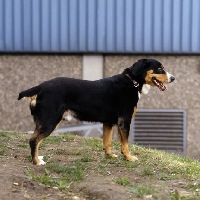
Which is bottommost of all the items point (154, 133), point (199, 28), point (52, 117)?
point (154, 133)

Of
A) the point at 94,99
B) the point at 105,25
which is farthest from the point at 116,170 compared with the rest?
the point at 105,25

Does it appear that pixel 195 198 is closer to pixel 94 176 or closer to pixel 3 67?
pixel 94 176

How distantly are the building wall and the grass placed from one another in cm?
352

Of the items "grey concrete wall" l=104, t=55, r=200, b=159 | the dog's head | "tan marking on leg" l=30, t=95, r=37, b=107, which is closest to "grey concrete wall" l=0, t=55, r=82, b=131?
"grey concrete wall" l=104, t=55, r=200, b=159

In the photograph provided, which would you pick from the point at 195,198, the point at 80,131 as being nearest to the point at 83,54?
the point at 80,131

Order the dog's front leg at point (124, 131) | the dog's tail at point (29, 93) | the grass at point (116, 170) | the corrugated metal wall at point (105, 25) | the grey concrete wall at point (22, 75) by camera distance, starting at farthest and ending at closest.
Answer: the grey concrete wall at point (22, 75) < the corrugated metal wall at point (105, 25) < the dog's front leg at point (124, 131) < the dog's tail at point (29, 93) < the grass at point (116, 170)

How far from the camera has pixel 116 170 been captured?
7664mm

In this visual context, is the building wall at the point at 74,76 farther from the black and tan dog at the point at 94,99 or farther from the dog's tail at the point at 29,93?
the dog's tail at the point at 29,93

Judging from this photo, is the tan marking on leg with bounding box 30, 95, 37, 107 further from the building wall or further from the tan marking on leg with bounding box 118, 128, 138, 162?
the building wall

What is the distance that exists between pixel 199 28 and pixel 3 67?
162 inches

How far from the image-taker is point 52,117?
7.72 meters

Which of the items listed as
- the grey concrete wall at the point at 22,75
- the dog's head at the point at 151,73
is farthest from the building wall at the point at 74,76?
the dog's head at the point at 151,73

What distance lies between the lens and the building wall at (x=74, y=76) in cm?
1320

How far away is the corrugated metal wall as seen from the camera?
13.1 metres
